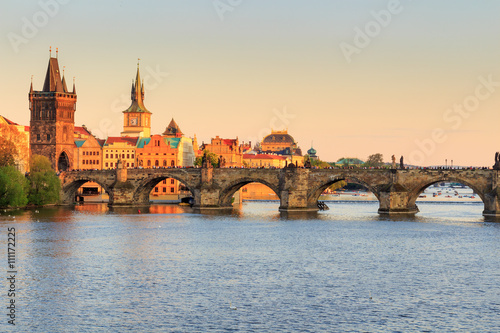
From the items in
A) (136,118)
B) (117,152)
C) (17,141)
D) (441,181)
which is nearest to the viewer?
(441,181)

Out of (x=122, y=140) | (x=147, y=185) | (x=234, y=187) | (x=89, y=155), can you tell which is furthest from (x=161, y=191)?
(x=234, y=187)

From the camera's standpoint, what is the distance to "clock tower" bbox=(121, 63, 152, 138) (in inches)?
7259

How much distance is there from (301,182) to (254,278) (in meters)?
56.9

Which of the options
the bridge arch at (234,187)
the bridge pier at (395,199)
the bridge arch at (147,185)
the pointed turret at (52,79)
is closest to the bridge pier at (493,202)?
the bridge pier at (395,199)

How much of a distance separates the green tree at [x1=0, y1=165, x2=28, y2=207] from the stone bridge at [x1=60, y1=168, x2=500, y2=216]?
18.9 meters

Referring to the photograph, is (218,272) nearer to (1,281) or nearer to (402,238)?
(1,281)

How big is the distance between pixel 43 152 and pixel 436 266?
103 metres

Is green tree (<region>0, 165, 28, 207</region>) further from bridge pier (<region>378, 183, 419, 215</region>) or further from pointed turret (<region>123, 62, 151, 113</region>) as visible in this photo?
pointed turret (<region>123, 62, 151, 113</region>)

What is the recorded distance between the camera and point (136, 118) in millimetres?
185750

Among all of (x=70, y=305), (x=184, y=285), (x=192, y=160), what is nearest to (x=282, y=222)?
(x=184, y=285)

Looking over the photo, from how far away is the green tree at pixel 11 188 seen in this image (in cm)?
9762

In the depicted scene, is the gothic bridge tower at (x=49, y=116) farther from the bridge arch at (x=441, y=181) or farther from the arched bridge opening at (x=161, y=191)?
the bridge arch at (x=441, y=181)

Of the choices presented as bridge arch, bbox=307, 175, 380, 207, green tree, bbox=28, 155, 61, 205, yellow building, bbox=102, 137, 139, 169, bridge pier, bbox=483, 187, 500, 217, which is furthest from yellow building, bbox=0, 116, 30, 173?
bridge pier, bbox=483, 187, 500, 217

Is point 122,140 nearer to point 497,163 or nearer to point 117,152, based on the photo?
point 117,152
